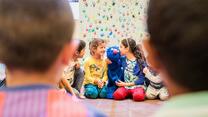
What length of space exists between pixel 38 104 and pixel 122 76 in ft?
11.5

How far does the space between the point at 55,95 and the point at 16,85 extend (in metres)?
0.07

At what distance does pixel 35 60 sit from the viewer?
62 centimetres

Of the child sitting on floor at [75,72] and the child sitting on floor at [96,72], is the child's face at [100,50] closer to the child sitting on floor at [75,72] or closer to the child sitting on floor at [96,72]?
the child sitting on floor at [96,72]

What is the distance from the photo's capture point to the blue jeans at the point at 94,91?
3975mm

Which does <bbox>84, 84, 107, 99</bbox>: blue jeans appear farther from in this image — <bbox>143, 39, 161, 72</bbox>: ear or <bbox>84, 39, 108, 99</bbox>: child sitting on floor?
<bbox>143, 39, 161, 72</bbox>: ear

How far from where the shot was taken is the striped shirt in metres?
0.62

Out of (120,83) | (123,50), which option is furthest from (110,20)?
(120,83)

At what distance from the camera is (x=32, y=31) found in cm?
61

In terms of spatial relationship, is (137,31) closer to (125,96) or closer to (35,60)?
(125,96)

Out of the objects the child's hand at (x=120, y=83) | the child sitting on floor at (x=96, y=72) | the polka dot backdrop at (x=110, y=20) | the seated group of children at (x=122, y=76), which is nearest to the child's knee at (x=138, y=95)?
the seated group of children at (x=122, y=76)

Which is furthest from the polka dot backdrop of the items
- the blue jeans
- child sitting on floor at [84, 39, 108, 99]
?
the blue jeans

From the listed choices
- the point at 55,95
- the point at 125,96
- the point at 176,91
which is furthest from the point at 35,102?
the point at 125,96

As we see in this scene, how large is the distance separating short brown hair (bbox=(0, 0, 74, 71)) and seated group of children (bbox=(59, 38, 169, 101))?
329 cm

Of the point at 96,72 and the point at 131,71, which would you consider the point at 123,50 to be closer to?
the point at 131,71
